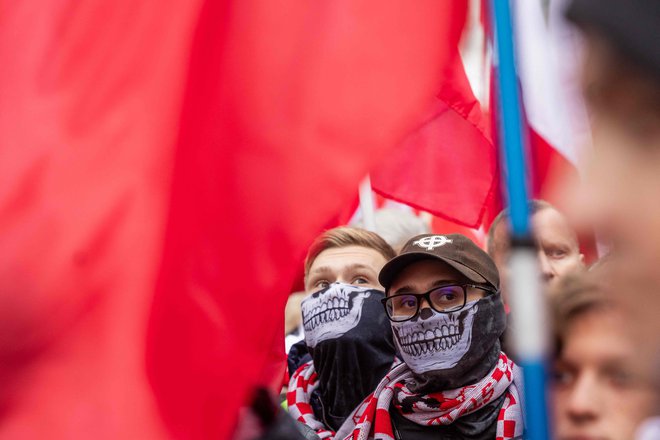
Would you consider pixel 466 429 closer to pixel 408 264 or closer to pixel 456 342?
pixel 456 342

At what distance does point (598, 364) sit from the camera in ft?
6.15

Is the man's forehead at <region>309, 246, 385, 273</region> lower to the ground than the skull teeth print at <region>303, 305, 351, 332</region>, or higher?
higher

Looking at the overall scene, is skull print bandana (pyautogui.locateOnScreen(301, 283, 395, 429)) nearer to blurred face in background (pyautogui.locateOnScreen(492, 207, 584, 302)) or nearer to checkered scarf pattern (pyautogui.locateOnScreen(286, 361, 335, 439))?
checkered scarf pattern (pyautogui.locateOnScreen(286, 361, 335, 439))

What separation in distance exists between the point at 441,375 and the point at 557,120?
0.95m

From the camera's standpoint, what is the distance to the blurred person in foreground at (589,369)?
5.82 ft

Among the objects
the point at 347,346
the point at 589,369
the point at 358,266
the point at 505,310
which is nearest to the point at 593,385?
the point at 589,369

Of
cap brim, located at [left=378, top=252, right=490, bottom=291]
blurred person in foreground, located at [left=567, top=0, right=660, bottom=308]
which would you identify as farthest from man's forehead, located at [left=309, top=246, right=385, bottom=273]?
blurred person in foreground, located at [left=567, top=0, right=660, bottom=308]

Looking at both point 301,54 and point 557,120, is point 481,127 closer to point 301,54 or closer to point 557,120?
point 557,120

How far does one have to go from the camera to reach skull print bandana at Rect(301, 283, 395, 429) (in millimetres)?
3740

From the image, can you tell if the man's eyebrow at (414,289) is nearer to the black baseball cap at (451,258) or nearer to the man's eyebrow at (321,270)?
the black baseball cap at (451,258)

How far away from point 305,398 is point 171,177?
144 cm

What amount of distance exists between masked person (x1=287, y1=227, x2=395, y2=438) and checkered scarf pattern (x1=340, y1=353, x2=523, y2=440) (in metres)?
0.36

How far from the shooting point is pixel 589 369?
1.89 m

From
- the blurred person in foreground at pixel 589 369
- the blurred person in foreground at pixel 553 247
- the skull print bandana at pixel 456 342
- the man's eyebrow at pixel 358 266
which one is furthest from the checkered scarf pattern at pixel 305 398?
the blurred person in foreground at pixel 589 369
